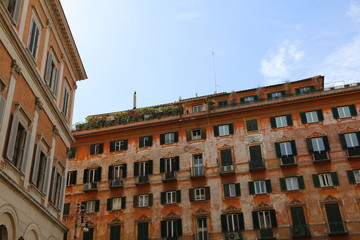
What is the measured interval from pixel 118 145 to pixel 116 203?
5920mm

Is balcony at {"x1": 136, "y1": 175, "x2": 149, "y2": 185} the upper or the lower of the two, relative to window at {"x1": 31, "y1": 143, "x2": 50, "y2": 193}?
upper

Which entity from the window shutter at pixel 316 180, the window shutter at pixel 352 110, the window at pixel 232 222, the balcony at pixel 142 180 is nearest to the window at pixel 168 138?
the balcony at pixel 142 180

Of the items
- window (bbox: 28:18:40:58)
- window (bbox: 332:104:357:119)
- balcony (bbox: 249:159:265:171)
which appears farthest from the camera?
window (bbox: 332:104:357:119)

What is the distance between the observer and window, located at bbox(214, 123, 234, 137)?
3625 cm

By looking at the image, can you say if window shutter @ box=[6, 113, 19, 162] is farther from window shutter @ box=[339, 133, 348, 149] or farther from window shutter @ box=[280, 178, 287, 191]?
window shutter @ box=[339, 133, 348, 149]

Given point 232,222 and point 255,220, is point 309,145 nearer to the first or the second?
point 255,220

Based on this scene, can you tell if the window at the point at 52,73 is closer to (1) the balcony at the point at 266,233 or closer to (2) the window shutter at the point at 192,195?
(2) the window shutter at the point at 192,195

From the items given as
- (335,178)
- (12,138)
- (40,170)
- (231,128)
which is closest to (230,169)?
(231,128)

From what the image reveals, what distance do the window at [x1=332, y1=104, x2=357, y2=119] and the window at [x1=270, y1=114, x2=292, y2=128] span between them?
3.80 metres

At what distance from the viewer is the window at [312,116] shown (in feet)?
112

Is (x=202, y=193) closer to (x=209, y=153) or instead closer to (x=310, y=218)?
(x=209, y=153)

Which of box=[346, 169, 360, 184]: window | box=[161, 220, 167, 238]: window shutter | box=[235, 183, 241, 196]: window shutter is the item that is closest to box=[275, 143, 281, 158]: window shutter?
box=[235, 183, 241, 196]: window shutter

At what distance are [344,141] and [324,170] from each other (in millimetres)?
3010

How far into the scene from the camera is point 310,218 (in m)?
30.7
